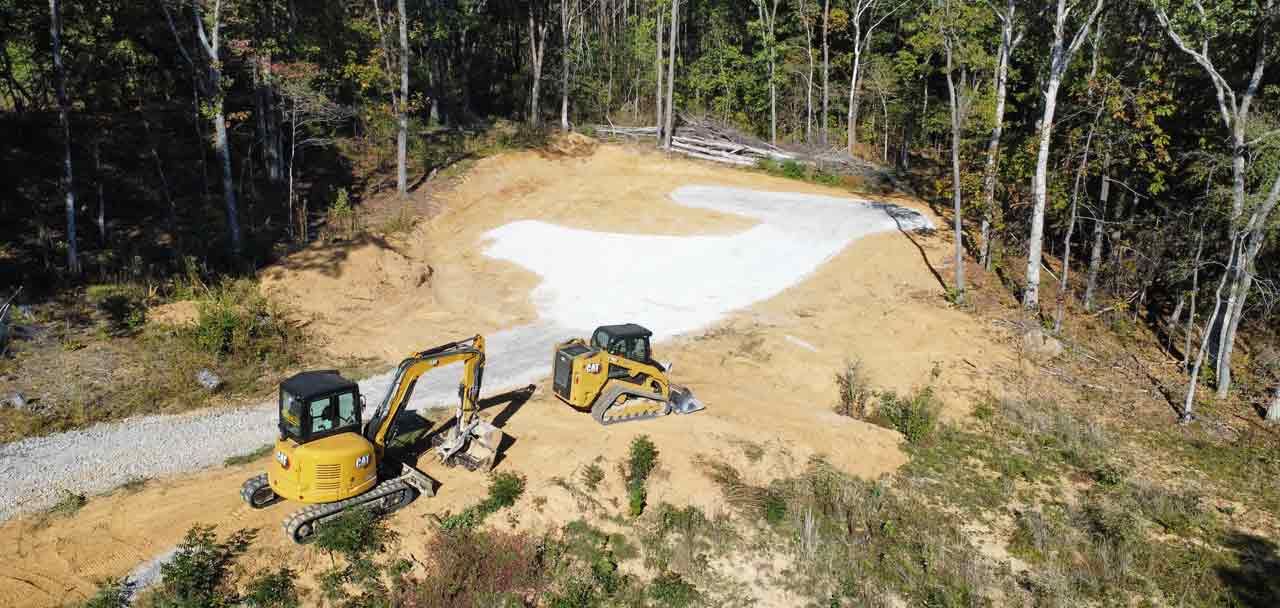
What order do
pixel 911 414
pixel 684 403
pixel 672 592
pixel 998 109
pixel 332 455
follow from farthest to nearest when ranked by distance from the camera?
pixel 998 109 < pixel 911 414 < pixel 684 403 < pixel 672 592 < pixel 332 455

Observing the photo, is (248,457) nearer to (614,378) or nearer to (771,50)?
(614,378)

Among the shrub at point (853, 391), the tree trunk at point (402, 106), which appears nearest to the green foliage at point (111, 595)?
the shrub at point (853, 391)

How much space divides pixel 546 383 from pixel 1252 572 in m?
13.9

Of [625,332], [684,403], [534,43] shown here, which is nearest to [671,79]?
[534,43]

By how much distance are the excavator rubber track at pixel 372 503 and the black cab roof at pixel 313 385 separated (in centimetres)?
168

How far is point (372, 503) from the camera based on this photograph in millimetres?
11836

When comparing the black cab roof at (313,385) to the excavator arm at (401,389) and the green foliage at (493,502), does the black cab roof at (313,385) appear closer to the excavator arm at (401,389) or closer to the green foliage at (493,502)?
the excavator arm at (401,389)

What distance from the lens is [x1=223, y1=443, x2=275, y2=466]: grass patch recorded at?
13688 millimetres

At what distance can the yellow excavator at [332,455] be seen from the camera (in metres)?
11.2

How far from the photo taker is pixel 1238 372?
21.2 metres

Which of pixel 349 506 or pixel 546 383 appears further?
pixel 546 383

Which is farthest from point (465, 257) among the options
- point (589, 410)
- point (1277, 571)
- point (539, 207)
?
point (1277, 571)

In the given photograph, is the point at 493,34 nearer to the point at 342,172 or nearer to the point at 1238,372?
the point at 342,172

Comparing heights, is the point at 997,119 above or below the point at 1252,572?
above
